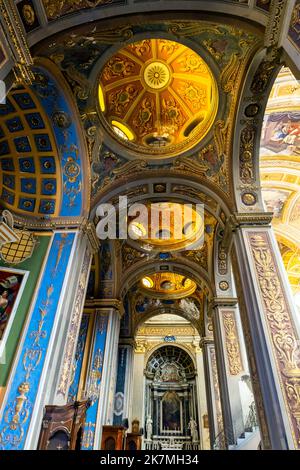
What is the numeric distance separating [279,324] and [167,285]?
38.3 ft

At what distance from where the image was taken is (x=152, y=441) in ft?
63.7

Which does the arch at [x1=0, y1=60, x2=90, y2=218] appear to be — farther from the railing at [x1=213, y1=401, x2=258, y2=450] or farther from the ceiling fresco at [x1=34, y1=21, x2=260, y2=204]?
the railing at [x1=213, y1=401, x2=258, y2=450]

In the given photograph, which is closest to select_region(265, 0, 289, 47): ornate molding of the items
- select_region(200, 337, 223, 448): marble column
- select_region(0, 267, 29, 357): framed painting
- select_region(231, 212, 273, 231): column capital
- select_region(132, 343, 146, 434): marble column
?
select_region(231, 212, 273, 231): column capital

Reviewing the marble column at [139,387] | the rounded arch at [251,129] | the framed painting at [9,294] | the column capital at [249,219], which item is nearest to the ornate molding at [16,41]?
the framed painting at [9,294]

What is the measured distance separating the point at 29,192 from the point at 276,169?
9297mm

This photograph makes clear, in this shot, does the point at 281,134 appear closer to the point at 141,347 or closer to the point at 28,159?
the point at 28,159

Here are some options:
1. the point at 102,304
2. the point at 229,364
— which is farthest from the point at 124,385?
the point at 229,364

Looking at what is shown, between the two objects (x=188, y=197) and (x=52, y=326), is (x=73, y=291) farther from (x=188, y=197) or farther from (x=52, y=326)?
(x=188, y=197)

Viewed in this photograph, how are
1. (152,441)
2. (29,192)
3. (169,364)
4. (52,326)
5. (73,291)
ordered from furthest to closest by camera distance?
(169,364)
(152,441)
(29,192)
(73,291)
(52,326)

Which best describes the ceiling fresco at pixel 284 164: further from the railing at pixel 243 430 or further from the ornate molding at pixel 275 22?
the railing at pixel 243 430

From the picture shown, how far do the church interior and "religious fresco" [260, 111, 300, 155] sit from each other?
6 centimetres

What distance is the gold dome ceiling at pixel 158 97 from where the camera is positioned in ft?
27.6

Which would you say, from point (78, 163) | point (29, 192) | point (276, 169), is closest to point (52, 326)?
point (29, 192)

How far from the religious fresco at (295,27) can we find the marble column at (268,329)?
4230 millimetres
